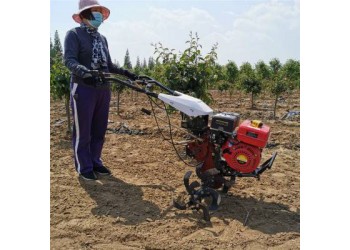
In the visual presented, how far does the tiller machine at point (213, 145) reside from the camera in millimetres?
3451

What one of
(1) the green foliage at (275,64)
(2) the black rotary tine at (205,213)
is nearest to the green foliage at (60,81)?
(2) the black rotary tine at (205,213)

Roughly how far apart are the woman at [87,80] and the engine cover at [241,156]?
1.68 m

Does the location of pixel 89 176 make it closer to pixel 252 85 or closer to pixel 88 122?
pixel 88 122

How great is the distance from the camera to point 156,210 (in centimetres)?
353

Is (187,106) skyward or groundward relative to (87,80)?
groundward

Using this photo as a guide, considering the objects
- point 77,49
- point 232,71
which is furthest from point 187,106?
point 232,71

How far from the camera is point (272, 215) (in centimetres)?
345

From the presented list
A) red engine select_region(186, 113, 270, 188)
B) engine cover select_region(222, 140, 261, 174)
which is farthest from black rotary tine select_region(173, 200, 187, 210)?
engine cover select_region(222, 140, 261, 174)

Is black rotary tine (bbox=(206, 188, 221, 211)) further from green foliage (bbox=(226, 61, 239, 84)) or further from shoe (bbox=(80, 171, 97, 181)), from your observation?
green foliage (bbox=(226, 61, 239, 84))

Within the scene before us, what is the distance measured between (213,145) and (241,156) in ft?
1.19

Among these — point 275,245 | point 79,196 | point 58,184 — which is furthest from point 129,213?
point 275,245

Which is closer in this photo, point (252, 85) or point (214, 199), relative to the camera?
point (214, 199)

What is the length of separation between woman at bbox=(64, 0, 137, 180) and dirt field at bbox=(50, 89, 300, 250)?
0.47 meters

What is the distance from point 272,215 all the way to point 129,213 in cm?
158
